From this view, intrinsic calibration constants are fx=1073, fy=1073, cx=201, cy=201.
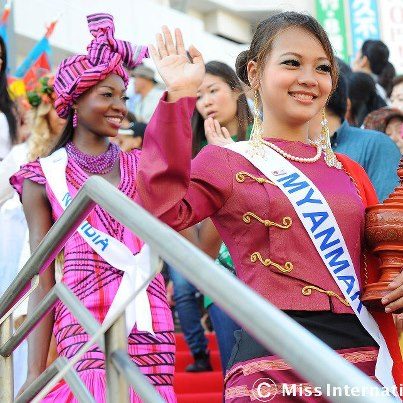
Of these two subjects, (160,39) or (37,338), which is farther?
(37,338)

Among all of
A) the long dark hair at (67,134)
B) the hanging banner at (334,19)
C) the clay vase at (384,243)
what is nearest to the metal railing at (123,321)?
the clay vase at (384,243)

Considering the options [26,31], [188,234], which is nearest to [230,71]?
[188,234]

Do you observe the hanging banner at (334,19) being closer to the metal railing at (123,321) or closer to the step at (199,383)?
the step at (199,383)

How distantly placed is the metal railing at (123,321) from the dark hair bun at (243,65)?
29.4 inches

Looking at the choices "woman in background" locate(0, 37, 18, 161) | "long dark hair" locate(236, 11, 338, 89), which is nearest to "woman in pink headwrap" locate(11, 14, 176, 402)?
"long dark hair" locate(236, 11, 338, 89)

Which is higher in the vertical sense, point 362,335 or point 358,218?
point 358,218

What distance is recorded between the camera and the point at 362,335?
2369 millimetres

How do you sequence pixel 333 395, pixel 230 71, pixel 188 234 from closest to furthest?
pixel 333 395, pixel 188 234, pixel 230 71

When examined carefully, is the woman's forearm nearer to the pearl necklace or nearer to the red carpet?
the pearl necklace

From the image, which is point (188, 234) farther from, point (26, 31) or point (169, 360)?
point (26, 31)

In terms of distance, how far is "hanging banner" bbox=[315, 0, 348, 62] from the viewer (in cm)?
2036

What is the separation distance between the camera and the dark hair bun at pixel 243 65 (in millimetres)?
2801

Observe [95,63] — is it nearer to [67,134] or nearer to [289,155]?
[67,134]

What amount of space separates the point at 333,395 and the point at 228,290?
8.6 inches
